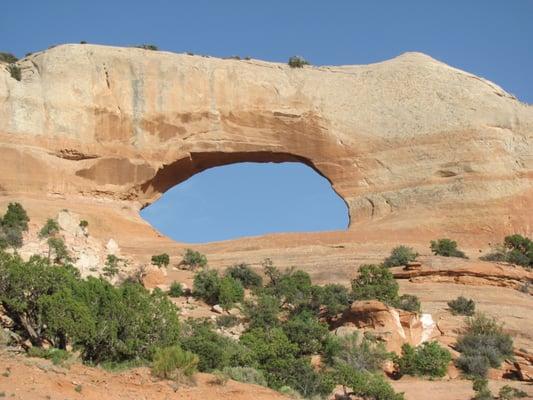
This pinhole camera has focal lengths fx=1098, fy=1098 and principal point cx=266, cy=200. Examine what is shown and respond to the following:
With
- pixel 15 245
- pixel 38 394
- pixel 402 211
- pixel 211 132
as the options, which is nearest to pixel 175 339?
pixel 38 394

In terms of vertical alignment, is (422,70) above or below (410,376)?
above

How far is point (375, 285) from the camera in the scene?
29766mm

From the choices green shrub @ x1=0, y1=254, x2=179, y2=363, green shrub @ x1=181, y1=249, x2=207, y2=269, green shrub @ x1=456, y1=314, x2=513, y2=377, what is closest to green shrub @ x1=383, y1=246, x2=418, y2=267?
green shrub @ x1=181, y1=249, x2=207, y2=269

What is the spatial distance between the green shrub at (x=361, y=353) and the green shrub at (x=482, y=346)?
6.21 ft

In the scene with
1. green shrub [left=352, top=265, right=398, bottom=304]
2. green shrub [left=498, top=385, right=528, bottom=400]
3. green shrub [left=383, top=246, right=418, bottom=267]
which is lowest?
green shrub [left=498, top=385, right=528, bottom=400]

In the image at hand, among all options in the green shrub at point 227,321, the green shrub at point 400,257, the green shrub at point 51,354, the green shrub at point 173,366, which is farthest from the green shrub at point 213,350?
the green shrub at point 400,257

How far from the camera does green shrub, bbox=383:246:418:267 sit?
3459 centimetres

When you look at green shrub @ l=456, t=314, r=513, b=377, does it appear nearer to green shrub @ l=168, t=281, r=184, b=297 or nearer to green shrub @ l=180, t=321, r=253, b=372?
green shrub @ l=180, t=321, r=253, b=372

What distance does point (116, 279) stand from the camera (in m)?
31.6

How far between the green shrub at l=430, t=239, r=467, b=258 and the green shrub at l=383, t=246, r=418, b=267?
1491mm

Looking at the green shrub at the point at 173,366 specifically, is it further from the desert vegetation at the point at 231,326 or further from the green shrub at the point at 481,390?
the green shrub at the point at 481,390

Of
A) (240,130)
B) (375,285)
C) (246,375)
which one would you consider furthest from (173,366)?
(240,130)

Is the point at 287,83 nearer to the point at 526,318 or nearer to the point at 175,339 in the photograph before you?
the point at 526,318

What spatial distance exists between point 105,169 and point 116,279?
14.4 metres
